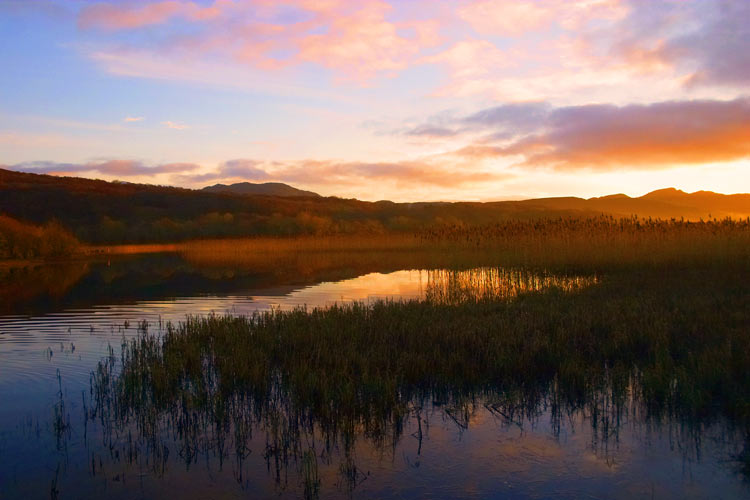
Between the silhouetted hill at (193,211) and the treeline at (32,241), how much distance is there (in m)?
20.0

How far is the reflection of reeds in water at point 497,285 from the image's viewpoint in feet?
50.8

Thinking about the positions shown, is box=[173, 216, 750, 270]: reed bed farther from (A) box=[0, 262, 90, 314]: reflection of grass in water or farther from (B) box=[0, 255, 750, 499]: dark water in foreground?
(A) box=[0, 262, 90, 314]: reflection of grass in water

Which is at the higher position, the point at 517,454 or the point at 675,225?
the point at 675,225

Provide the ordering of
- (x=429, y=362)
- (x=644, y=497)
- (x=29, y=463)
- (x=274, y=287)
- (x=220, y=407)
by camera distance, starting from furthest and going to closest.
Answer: (x=274, y=287) → (x=429, y=362) → (x=220, y=407) → (x=29, y=463) → (x=644, y=497)

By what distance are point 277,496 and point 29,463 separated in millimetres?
2792

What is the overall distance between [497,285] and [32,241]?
116 ft

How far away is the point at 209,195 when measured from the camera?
4751 inches

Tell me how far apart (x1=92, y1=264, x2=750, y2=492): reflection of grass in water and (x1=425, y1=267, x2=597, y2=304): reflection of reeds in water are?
312 cm

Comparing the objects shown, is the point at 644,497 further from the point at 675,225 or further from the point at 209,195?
the point at 209,195

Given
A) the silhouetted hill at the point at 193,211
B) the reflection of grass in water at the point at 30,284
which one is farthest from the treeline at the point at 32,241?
the silhouetted hill at the point at 193,211

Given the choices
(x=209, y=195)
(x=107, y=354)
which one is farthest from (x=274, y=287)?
(x=209, y=195)

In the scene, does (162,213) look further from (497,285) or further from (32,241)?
(497,285)

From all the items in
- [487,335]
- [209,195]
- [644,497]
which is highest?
[209,195]

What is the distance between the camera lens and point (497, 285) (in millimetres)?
18109
